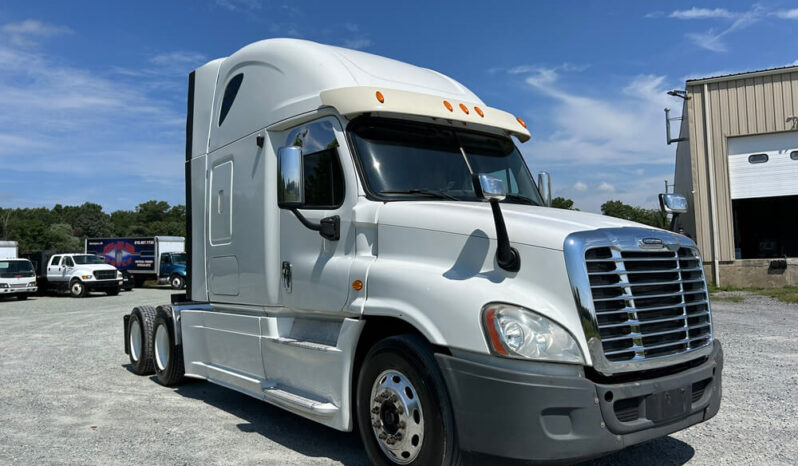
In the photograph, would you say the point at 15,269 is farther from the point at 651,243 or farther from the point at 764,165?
the point at 651,243

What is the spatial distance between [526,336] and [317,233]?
1973 mm

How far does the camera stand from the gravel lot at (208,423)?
4.62 meters

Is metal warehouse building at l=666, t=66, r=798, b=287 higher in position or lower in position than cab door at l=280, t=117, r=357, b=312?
higher

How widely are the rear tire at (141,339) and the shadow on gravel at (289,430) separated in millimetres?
970

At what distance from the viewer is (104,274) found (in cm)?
2911

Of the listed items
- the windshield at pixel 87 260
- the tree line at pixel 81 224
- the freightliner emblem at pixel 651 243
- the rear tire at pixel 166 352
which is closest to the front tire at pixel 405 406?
Result: the freightliner emblem at pixel 651 243

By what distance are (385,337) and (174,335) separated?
3893 mm

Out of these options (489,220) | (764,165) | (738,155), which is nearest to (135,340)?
(489,220)

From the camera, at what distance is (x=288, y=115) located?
5.16 m

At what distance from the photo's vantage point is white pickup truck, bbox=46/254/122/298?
28.7 metres

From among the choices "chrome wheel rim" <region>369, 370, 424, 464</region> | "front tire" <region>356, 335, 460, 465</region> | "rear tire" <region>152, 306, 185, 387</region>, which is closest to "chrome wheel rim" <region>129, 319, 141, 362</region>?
"rear tire" <region>152, 306, 185, 387</region>

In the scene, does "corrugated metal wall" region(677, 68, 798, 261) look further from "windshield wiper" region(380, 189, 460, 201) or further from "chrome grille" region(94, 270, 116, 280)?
"chrome grille" region(94, 270, 116, 280)

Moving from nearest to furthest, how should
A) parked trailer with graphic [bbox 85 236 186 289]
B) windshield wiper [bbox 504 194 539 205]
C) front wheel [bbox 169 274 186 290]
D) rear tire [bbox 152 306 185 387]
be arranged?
windshield wiper [bbox 504 194 539 205] → rear tire [bbox 152 306 185 387] → front wheel [bbox 169 274 186 290] → parked trailer with graphic [bbox 85 236 186 289]

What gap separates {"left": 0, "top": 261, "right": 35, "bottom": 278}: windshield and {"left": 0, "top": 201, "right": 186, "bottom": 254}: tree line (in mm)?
57826
